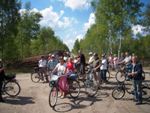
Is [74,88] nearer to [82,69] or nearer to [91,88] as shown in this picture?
[91,88]

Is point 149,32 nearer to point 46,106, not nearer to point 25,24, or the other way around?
point 25,24

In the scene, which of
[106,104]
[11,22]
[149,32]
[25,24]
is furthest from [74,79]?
[25,24]

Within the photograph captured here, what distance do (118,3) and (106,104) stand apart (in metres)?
29.1

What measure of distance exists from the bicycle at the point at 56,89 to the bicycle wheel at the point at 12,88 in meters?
2.15

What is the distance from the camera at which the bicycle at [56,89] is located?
1344 cm

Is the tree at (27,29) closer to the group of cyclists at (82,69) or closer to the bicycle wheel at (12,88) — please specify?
the group of cyclists at (82,69)

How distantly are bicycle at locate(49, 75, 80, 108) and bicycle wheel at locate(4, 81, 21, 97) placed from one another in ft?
7.04

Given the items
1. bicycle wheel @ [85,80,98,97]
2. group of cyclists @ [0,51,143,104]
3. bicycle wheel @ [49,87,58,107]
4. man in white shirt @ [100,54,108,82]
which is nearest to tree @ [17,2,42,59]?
group of cyclists @ [0,51,143,104]

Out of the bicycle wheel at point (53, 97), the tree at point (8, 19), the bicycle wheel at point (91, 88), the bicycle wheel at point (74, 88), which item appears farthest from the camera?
the tree at point (8, 19)

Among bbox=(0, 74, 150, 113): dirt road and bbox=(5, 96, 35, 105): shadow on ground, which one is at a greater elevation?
bbox=(5, 96, 35, 105): shadow on ground

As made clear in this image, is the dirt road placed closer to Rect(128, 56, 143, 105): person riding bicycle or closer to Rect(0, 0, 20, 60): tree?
Rect(128, 56, 143, 105): person riding bicycle

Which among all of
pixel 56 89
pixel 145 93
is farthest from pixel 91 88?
pixel 56 89

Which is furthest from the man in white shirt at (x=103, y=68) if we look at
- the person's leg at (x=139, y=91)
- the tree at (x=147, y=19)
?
the tree at (x=147, y=19)

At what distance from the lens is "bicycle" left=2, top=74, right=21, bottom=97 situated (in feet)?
50.6
